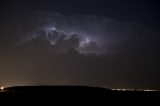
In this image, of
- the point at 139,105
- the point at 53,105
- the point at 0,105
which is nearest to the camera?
the point at 0,105

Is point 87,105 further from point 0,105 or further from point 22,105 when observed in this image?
point 0,105

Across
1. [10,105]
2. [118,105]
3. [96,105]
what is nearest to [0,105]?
[10,105]

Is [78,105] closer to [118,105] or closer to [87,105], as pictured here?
[87,105]

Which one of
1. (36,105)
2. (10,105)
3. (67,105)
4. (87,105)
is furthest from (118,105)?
(10,105)

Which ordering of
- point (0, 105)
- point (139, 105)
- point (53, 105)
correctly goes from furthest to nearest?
point (139, 105)
point (53, 105)
point (0, 105)

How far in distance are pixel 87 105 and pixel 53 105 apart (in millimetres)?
5172

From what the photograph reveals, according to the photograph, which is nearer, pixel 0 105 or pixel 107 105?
pixel 0 105

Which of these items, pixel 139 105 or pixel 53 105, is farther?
pixel 139 105

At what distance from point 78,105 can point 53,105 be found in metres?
3.63

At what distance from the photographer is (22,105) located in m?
39.1

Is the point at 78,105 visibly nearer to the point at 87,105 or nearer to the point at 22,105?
the point at 87,105

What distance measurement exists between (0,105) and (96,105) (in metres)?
13.7

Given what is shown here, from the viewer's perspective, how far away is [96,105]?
4238cm

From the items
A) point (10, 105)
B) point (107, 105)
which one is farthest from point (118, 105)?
point (10, 105)
